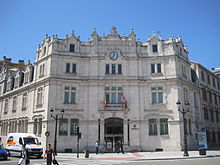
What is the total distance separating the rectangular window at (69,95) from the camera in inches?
1460

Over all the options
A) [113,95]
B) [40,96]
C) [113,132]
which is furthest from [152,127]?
[40,96]

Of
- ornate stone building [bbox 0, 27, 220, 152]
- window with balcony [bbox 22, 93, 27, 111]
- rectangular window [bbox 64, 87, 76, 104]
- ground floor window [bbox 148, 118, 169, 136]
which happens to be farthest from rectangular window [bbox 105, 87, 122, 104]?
window with balcony [bbox 22, 93, 27, 111]

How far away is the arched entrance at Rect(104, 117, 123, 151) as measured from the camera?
36219 millimetres

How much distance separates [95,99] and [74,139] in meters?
6.80

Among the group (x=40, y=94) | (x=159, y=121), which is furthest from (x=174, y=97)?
(x=40, y=94)

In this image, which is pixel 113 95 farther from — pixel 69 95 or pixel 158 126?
pixel 158 126

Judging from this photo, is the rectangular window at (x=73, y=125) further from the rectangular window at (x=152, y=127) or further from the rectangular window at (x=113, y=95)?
the rectangular window at (x=152, y=127)

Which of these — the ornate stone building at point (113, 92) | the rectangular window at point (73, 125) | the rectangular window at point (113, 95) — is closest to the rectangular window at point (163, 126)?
the ornate stone building at point (113, 92)

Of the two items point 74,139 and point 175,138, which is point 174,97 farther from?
point 74,139

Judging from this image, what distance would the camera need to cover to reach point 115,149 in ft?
119

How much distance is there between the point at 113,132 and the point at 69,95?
8.91 meters

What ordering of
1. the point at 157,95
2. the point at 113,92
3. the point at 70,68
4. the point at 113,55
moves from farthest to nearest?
1. the point at 113,55
2. the point at 70,68
3. the point at 113,92
4. the point at 157,95

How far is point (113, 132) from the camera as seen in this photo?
36562mm

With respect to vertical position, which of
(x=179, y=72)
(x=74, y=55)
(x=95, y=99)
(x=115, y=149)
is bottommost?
(x=115, y=149)
